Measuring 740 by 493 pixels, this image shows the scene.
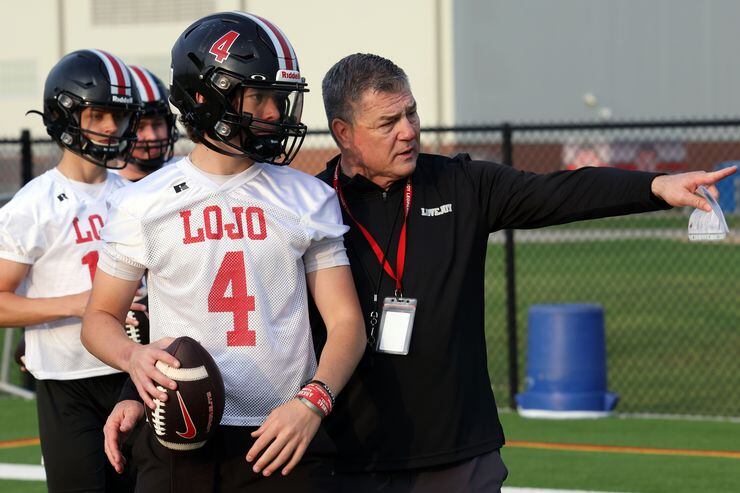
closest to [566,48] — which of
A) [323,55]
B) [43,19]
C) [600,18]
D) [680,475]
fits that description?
[600,18]

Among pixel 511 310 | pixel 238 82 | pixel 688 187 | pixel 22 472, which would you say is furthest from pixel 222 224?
pixel 511 310

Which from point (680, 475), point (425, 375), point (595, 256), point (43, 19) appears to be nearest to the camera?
point (425, 375)

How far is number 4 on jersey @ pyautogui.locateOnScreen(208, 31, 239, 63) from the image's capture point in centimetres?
366

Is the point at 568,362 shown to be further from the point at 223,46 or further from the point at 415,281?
the point at 223,46

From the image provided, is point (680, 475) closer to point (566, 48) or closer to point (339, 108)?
point (339, 108)

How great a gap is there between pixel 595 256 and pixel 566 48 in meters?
14.3

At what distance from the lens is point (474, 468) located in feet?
14.0

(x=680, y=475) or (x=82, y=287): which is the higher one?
(x=82, y=287)

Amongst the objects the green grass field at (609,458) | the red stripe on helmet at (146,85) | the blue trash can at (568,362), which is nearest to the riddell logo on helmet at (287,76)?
the red stripe on helmet at (146,85)

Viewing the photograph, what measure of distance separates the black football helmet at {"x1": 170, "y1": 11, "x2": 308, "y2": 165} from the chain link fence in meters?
5.47

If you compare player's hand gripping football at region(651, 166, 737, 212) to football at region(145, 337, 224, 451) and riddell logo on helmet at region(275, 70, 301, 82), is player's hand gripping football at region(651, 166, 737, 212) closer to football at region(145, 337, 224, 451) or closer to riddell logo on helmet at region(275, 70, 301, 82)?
riddell logo on helmet at region(275, 70, 301, 82)

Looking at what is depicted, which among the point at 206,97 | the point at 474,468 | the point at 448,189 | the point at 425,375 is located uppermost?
the point at 206,97

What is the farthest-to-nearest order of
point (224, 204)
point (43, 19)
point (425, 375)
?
1. point (43, 19)
2. point (425, 375)
3. point (224, 204)

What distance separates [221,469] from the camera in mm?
3537
